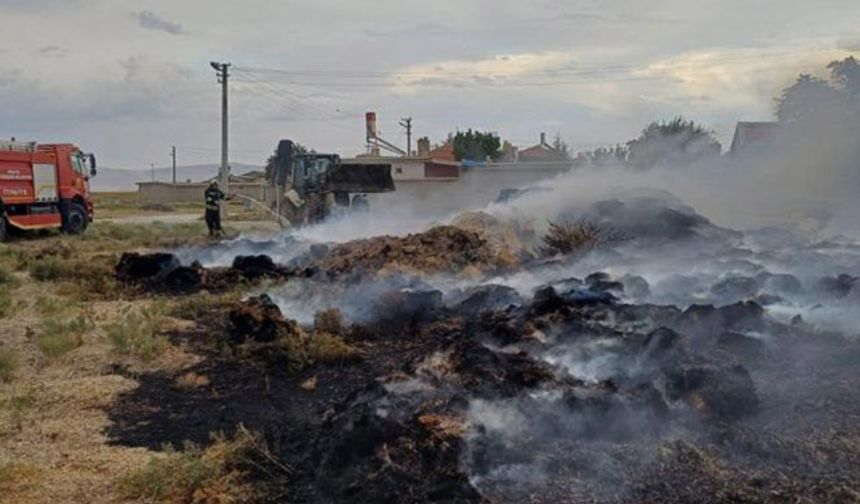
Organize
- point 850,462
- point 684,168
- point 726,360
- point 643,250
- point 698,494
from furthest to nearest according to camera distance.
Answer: point 684,168 → point 643,250 → point 726,360 → point 850,462 → point 698,494

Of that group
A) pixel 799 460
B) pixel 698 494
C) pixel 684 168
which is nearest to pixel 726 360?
pixel 799 460

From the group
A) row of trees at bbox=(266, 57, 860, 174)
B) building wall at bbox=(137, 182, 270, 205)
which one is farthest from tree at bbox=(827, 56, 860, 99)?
building wall at bbox=(137, 182, 270, 205)

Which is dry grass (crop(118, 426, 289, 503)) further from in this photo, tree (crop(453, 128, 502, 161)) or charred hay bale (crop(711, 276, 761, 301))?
tree (crop(453, 128, 502, 161))

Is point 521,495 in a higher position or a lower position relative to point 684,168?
lower

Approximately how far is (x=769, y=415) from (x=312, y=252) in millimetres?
12564

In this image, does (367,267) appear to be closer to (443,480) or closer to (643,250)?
(643,250)

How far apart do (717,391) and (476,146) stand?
58.5 m

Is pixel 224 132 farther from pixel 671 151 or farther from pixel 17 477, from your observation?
pixel 17 477

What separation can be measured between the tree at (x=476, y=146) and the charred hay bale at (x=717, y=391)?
56.3 meters

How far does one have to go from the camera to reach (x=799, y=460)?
546cm

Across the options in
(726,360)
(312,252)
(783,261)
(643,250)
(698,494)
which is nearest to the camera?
(698,494)

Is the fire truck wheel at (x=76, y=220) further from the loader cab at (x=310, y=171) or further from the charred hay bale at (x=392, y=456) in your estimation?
the charred hay bale at (x=392, y=456)

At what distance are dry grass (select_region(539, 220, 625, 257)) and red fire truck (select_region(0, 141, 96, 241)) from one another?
674 inches

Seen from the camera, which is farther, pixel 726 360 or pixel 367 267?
pixel 367 267
